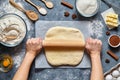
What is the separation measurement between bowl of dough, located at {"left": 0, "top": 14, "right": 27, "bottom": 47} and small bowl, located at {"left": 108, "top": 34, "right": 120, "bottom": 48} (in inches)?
13.7

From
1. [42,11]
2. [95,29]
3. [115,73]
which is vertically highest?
[42,11]

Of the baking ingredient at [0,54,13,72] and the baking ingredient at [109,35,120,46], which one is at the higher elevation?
the baking ingredient at [0,54,13,72]

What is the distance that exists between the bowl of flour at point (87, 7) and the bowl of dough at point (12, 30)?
233mm

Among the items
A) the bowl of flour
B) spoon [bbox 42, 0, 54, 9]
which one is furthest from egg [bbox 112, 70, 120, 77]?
spoon [bbox 42, 0, 54, 9]

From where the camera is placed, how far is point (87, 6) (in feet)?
3.85

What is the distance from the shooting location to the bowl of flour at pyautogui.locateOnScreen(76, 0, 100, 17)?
117cm

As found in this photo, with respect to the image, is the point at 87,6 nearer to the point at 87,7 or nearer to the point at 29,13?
the point at 87,7

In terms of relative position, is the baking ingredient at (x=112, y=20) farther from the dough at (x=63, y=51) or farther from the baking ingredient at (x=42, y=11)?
the baking ingredient at (x=42, y=11)

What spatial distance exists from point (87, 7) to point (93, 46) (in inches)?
6.2

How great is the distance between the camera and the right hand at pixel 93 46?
3.86 feet

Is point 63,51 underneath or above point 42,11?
underneath

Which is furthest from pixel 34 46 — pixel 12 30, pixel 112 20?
pixel 112 20

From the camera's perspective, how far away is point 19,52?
119cm

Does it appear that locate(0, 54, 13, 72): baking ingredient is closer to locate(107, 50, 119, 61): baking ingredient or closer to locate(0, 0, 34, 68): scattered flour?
locate(0, 0, 34, 68): scattered flour
